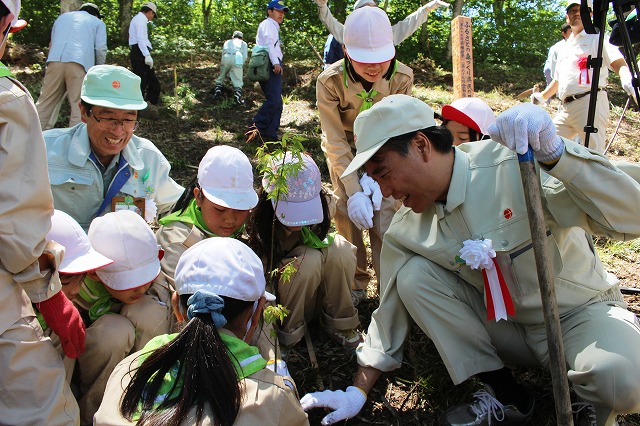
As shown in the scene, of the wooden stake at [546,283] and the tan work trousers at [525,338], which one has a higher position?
the wooden stake at [546,283]

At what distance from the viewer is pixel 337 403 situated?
2359 mm

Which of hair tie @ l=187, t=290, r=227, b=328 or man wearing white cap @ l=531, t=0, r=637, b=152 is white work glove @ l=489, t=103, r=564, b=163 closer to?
hair tie @ l=187, t=290, r=227, b=328

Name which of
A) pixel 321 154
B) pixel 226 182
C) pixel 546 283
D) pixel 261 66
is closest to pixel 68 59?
pixel 261 66

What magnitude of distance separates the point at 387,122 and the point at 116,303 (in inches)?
54.5

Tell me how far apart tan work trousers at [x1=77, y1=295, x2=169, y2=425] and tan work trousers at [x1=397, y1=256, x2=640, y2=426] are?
3.57 ft

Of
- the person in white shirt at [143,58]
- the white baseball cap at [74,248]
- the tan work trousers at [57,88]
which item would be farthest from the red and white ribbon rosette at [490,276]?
the person in white shirt at [143,58]

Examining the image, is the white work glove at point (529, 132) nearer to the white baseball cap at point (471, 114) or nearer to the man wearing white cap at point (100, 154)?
the white baseball cap at point (471, 114)

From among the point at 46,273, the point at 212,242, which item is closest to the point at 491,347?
the point at 212,242

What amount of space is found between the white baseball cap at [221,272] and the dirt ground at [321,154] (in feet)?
3.25

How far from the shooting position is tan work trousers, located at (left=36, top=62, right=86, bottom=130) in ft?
21.5

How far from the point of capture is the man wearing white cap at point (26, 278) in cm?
181

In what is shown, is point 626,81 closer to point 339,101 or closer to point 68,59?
point 339,101

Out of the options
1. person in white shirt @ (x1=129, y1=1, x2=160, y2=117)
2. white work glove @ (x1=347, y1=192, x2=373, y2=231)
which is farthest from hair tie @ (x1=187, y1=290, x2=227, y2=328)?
person in white shirt @ (x1=129, y1=1, x2=160, y2=117)

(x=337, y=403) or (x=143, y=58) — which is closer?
(x=337, y=403)
